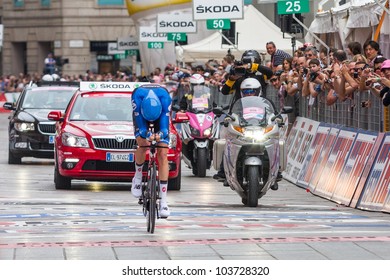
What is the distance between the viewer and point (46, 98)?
2931 centimetres

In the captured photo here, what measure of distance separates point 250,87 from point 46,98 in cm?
1087

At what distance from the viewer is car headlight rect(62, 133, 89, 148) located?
21123 mm

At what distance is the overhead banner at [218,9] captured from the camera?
36062mm

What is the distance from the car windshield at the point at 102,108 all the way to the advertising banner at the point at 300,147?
8.70 ft

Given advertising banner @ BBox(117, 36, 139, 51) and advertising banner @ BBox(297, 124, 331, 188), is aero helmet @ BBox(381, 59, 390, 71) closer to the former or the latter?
advertising banner @ BBox(297, 124, 331, 188)

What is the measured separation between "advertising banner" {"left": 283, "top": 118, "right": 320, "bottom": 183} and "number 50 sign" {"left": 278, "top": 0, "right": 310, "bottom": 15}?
5.94m

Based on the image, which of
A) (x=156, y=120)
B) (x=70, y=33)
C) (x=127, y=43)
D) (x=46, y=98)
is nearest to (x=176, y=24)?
(x=127, y=43)

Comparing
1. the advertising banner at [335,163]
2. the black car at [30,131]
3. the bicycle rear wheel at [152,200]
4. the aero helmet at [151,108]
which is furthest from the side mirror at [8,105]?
the bicycle rear wheel at [152,200]

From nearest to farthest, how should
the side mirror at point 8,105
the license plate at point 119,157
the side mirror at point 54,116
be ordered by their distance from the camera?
the license plate at point 119,157, the side mirror at point 54,116, the side mirror at point 8,105

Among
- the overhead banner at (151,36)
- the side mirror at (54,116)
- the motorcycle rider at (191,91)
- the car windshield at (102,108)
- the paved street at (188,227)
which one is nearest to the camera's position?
the paved street at (188,227)

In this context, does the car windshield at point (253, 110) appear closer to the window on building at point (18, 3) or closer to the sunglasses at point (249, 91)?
the sunglasses at point (249, 91)

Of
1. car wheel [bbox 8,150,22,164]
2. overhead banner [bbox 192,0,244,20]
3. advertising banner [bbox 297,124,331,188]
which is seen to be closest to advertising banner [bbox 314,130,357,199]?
advertising banner [bbox 297,124,331,188]

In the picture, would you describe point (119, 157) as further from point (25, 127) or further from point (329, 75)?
point (25, 127)
